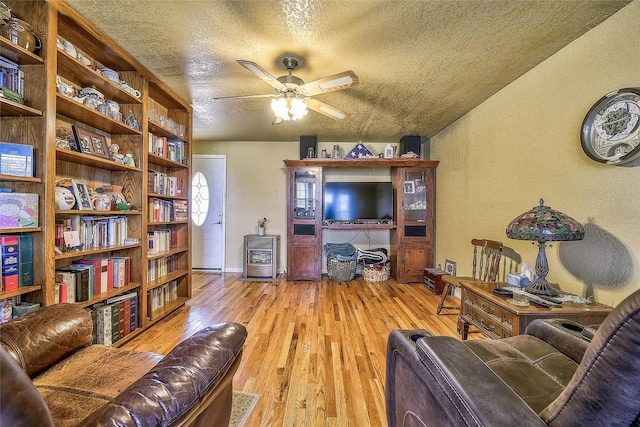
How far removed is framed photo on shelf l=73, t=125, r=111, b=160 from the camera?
71.4 inches

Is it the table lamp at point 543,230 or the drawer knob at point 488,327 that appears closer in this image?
the table lamp at point 543,230

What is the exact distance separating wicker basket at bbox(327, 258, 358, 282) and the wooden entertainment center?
19cm

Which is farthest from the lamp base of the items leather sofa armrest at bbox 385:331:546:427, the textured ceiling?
the textured ceiling

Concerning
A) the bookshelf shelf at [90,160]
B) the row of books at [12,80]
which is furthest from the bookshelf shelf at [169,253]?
the row of books at [12,80]

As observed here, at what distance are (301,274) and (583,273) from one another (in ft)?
10.5

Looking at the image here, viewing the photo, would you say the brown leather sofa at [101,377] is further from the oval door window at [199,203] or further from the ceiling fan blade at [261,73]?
the oval door window at [199,203]

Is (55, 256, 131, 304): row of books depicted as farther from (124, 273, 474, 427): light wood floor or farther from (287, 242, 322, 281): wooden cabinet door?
(287, 242, 322, 281): wooden cabinet door

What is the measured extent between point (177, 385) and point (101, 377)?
0.65 metres

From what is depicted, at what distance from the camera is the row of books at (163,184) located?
2582mm

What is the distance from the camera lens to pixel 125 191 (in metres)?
2.30

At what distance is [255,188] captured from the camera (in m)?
4.65

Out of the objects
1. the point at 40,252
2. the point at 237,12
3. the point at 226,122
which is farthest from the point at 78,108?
the point at 226,122

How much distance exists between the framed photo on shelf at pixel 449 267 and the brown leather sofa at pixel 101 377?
3202 mm

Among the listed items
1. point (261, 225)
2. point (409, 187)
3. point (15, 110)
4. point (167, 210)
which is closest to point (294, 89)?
point (15, 110)
